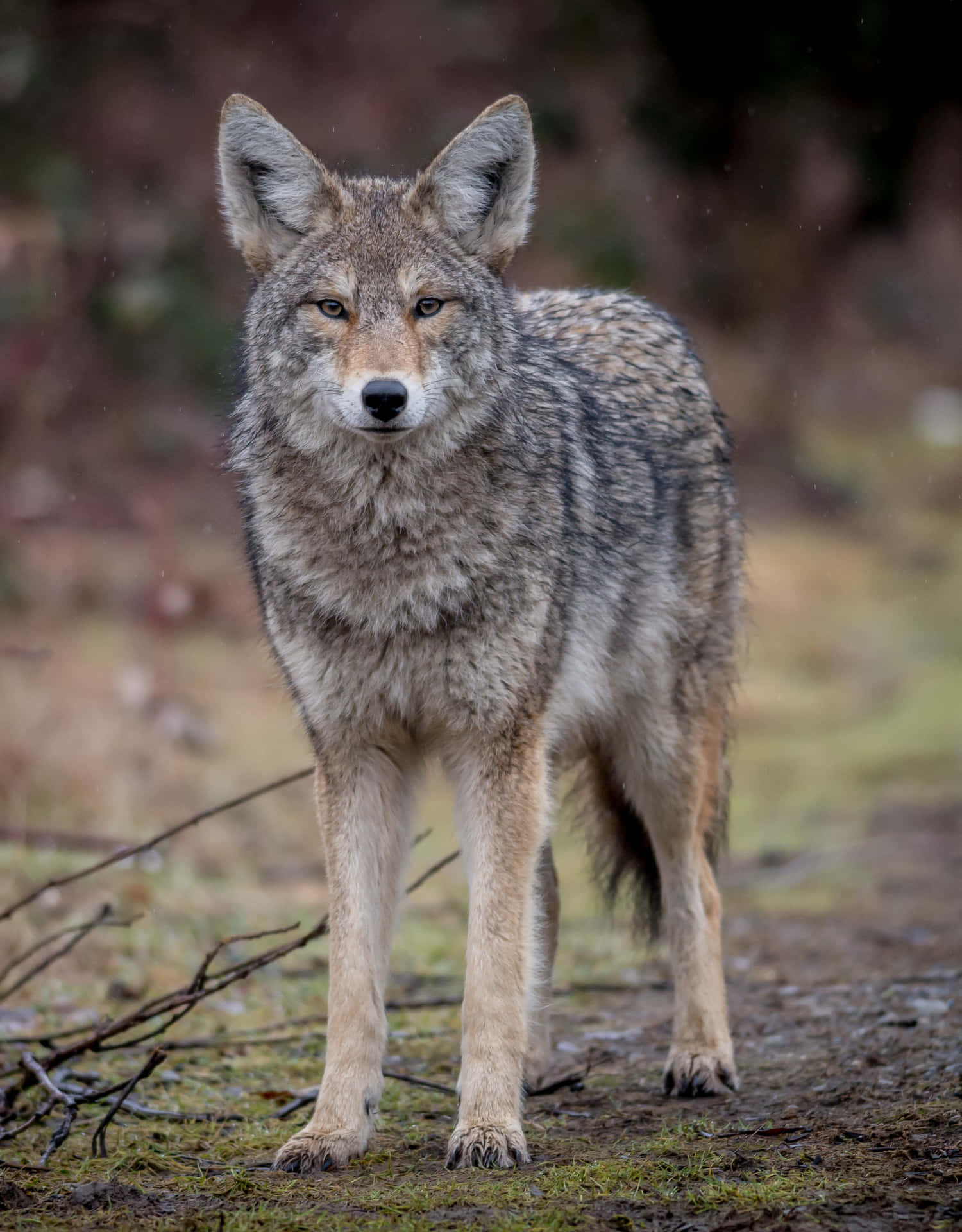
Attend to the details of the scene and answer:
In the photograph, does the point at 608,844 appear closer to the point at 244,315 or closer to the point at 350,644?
the point at 350,644

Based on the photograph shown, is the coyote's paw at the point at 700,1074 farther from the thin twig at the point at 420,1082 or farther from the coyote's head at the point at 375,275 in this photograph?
the coyote's head at the point at 375,275

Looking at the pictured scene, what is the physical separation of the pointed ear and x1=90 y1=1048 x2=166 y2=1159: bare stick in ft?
7.48

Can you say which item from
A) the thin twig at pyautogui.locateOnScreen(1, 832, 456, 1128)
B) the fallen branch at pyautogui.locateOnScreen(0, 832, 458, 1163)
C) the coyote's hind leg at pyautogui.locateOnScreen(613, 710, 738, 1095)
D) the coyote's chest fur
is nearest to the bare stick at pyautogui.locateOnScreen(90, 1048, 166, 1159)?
the fallen branch at pyautogui.locateOnScreen(0, 832, 458, 1163)

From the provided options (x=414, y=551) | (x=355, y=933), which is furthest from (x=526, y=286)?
(x=355, y=933)

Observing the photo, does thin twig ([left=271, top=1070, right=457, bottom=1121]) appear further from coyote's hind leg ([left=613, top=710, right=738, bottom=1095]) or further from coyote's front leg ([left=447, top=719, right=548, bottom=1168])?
A: coyote's hind leg ([left=613, top=710, right=738, bottom=1095])

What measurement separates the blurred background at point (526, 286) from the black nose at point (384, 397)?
111 cm

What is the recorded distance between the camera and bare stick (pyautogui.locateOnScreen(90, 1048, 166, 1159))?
138 inches

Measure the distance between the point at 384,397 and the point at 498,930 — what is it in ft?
4.57

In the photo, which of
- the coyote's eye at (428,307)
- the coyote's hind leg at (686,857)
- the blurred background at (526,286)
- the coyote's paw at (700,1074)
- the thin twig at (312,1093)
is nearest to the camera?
the coyote's eye at (428,307)

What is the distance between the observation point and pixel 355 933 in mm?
3949

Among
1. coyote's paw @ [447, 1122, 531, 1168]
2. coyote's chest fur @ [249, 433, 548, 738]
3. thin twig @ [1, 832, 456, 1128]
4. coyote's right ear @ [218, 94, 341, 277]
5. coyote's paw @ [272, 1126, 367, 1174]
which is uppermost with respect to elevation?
coyote's right ear @ [218, 94, 341, 277]

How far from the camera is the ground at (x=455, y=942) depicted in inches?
133

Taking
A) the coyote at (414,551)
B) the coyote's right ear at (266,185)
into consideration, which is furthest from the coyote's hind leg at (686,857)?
the coyote's right ear at (266,185)

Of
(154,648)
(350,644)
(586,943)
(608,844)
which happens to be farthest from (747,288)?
(350,644)
